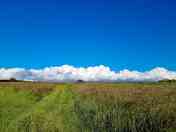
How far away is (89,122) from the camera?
17203mm

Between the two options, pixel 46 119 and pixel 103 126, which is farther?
pixel 46 119

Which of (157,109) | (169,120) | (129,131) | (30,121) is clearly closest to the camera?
(129,131)

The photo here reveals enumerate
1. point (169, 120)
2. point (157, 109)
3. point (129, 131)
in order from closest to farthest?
point (129, 131) < point (169, 120) < point (157, 109)

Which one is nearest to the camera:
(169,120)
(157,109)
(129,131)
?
(129,131)

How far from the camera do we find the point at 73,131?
1552cm

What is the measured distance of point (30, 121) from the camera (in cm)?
1812

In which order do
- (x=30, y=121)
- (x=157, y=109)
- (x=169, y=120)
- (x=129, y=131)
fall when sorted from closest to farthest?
(x=129, y=131) → (x=169, y=120) → (x=30, y=121) → (x=157, y=109)

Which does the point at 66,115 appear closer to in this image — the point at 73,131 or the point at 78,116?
the point at 78,116

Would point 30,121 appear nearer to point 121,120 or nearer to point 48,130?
point 48,130

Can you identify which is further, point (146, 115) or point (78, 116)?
point (78, 116)

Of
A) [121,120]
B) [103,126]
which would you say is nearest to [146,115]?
[121,120]

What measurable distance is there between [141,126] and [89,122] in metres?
2.65

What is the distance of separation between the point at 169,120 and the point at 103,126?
126 inches

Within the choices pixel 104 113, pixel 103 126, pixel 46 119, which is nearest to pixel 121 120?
pixel 103 126
